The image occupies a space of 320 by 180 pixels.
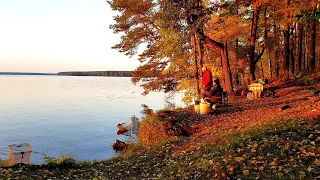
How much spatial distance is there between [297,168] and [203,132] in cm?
623

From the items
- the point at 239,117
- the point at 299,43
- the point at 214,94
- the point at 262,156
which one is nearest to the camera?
the point at 262,156

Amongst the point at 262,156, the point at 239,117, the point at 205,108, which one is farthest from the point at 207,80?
the point at 262,156

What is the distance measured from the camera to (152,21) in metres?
26.6

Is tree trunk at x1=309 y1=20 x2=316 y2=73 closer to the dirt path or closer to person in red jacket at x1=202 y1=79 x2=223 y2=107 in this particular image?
the dirt path

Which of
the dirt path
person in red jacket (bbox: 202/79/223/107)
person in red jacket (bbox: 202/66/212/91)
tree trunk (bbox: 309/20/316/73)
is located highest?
tree trunk (bbox: 309/20/316/73)

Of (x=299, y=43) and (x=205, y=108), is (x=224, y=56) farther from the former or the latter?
(x=205, y=108)

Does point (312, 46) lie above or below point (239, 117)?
above

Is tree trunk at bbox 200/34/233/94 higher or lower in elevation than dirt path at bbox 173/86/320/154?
higher

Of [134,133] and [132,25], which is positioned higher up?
[132,25]

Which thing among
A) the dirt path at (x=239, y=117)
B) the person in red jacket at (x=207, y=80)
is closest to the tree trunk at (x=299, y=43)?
the dirt path at (x=239, y=117)

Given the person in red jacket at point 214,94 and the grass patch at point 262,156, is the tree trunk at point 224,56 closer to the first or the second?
the person in red jacket at point 214,94

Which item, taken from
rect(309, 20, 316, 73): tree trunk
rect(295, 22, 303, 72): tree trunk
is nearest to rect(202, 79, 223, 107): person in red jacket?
rect(309, 20, 316, 73): tree trunk

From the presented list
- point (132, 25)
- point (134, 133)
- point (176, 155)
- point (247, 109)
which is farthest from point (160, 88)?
point (176, 155)

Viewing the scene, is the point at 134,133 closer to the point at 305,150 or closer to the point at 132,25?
the point at 132,25
